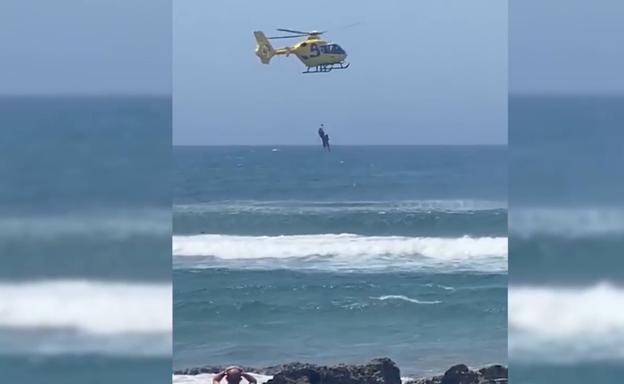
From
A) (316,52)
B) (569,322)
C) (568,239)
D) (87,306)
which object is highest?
(316,52)

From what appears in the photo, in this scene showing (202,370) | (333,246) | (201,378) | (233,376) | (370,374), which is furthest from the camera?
(333,246)

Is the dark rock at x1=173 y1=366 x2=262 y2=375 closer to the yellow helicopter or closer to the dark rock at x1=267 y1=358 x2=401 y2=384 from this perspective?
the dark rock at x1=267 y1=358 x2=401 y2=384

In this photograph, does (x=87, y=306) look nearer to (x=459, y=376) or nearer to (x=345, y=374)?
(x=345, y=374)

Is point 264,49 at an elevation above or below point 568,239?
above

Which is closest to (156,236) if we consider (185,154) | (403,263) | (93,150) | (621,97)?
(93,150)

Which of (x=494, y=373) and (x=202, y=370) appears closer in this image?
(x=494, y=373)

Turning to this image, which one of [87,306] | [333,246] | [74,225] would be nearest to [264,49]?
[333,246]

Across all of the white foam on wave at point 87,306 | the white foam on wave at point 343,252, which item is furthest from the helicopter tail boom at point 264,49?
the white foam on wave at point 87,306

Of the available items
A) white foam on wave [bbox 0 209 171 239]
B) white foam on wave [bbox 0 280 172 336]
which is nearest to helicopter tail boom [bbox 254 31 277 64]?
white foam on wave [bbox 0 209 171 239]
